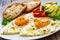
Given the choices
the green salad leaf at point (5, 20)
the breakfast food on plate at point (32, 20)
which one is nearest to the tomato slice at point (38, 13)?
the breakfast food on plate at point (32, 20)

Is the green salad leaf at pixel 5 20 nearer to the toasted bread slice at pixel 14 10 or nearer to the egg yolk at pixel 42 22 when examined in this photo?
the toasted bread slice at pixel 14 10

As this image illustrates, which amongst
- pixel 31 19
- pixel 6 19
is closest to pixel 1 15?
pixel 6 19

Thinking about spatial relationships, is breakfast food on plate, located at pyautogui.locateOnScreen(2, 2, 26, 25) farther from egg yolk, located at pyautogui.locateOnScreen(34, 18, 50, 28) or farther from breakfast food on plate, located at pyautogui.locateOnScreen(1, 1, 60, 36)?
egg yolk, located at pyautogui.locateOnScreen(34, 18, 50, 28)

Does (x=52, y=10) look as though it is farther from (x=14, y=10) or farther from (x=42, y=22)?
(x=14, y=10)

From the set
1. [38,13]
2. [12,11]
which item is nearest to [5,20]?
[12,11]

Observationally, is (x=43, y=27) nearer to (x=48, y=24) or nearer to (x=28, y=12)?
(x=48, y=24)
